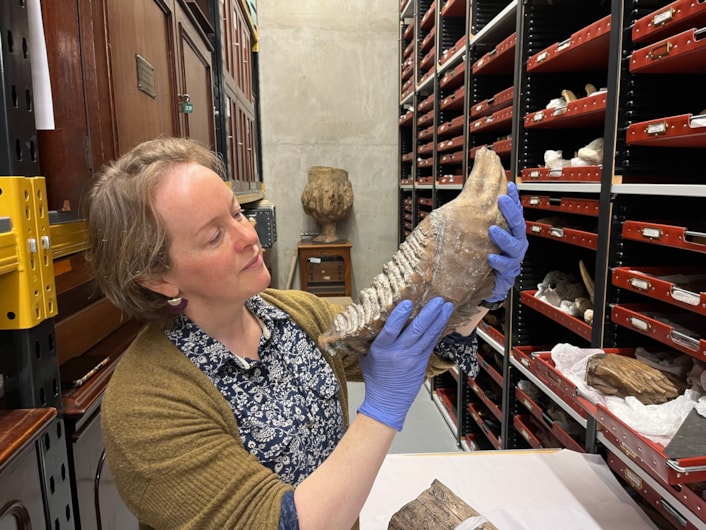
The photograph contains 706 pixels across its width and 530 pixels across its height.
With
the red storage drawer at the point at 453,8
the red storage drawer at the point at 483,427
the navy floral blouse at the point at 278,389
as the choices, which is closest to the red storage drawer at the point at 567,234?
the navy floral blouse at the point at 278,389

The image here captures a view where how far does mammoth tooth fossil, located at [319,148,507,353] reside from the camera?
36.4 inches

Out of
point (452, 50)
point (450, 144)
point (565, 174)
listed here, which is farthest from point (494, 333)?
point (452, 50)

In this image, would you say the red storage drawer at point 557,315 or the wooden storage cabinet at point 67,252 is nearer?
the wooden storage cabinet at point 67,252

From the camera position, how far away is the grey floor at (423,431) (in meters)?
3.09

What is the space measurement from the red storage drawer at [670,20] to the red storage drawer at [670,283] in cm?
64

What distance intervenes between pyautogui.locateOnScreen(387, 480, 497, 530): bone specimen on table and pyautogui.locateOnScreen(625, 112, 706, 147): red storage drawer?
1.03 metres

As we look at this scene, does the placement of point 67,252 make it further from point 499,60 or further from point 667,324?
point 499,60

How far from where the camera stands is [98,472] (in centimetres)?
112

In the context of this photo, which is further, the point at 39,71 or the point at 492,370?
the point at 492,370

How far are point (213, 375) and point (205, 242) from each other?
24cm

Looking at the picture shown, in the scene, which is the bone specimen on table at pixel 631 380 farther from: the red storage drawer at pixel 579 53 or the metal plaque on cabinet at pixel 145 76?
the metal plaque on cabinet at pixel 145 76

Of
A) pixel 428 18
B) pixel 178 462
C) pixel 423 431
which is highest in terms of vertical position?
pixel 428 18

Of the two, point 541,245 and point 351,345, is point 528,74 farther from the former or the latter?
point 351,345

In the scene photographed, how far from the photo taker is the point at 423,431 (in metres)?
3.31
